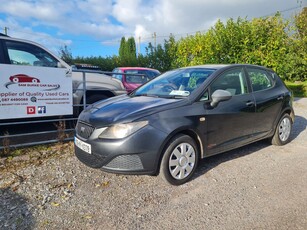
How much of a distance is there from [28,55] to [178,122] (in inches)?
132

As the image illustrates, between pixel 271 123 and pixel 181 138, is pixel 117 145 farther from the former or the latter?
pixel 271 123

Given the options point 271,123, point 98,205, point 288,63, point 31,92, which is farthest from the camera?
point 288,63

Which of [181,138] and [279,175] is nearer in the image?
[181,138]

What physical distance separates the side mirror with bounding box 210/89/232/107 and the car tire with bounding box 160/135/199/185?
0.67 meters

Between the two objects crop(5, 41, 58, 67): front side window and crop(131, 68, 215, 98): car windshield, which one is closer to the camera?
crop(131, 68, 215, 98): car windshield

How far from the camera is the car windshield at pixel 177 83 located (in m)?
3.90

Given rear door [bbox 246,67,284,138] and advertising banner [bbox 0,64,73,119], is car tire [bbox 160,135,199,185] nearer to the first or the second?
rear door [bbox 246,67,284,138]

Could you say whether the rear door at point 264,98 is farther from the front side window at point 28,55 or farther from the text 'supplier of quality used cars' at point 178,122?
the front side window at point 28,55

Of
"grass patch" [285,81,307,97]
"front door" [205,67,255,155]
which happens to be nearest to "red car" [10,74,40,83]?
"front door" [205,67,255,155]

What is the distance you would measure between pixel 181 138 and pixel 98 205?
132 centimetres

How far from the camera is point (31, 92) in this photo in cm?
461

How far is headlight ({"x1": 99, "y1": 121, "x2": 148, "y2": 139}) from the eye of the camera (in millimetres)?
3129

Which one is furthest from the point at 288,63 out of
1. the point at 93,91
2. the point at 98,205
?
the point at 98,205

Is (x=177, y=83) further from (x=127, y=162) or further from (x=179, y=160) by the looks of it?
(x=127, y=162)
